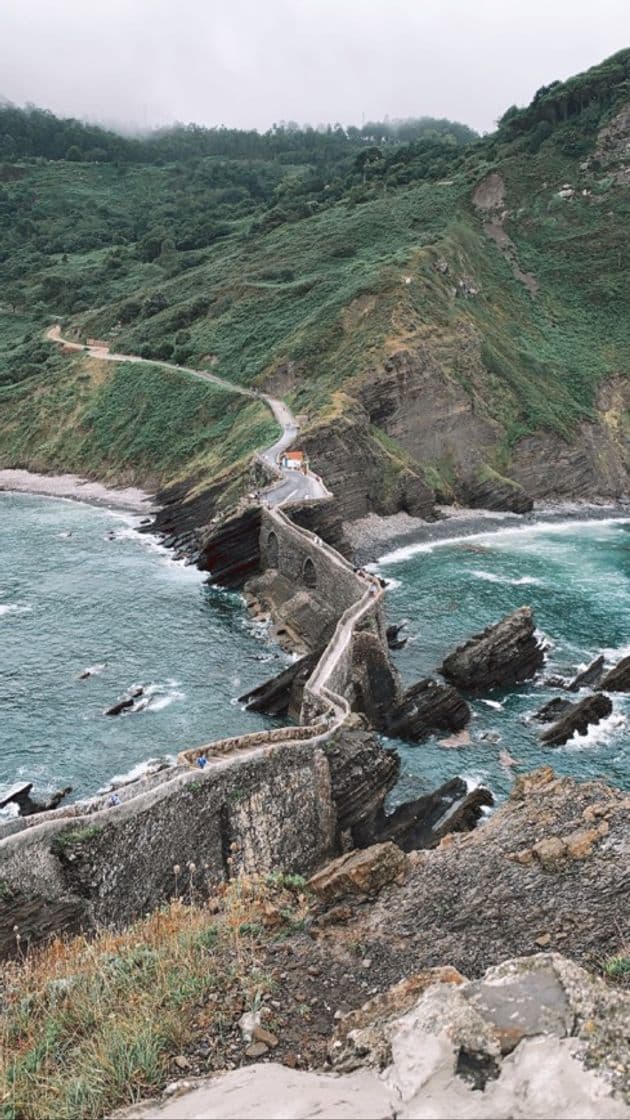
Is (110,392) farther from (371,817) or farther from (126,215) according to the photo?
(126,215)

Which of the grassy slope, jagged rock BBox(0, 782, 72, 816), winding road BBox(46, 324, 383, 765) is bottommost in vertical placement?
jagged rock BBox(0, 782, 72, 816)

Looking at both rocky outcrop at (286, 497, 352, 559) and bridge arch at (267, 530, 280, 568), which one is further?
rocky outcrop at (286, 497, 352, 559)

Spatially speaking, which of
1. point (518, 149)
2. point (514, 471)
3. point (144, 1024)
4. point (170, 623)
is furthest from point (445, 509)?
point (518, 149)

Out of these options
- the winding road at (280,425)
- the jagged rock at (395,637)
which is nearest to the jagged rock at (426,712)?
the jagged rock at (395,637)

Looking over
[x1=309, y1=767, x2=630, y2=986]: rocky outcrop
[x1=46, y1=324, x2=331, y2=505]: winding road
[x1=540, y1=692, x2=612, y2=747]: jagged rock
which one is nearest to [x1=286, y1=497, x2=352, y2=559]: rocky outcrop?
[x1=46, y1=324, x2=331, y2=505]: winding road

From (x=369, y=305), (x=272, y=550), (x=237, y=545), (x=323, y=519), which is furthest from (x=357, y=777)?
(x=369, y=305)

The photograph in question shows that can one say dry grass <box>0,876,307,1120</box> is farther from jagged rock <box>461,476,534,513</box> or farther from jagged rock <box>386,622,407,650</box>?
jagged rock <box>461,476,534,513</box>

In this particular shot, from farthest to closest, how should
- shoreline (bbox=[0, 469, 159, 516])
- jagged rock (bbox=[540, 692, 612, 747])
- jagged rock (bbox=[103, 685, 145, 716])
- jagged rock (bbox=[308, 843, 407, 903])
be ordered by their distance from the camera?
shoreline (bbox=[0, 469, 159, 516]), jagged rock (bbox=[103, 685, 145, 716]), jagged rock (bbox=[540, 692, 612, 747]), jagged rock (bbox=[308, 843, 407, 903])
